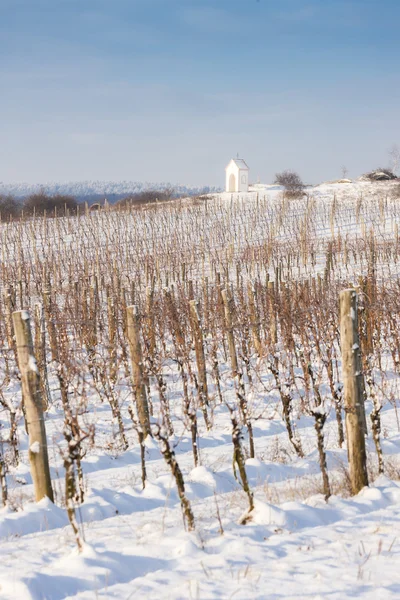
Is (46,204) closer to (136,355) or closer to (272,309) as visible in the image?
(272,309)

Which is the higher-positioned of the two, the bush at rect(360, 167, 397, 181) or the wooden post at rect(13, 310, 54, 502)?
the bush at rect(360, 167, 397, 181)

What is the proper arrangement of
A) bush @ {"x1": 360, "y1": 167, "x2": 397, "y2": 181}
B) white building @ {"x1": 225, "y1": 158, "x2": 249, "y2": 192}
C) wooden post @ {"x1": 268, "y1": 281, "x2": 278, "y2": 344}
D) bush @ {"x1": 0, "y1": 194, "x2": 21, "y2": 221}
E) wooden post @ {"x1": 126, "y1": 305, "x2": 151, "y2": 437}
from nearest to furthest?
1. wooden post @ {"x1": 126, "y1": 305, "x2": 151, "y2": 437}
2. wooden post @ {"x1": 268, "y1": 281, "x2": 278, "y2": 344}
3. bush @ {"x1": 0, "y1": 194, "x2": 21, "y2": 221}
4. white building @ {"x1": 225, "y1": 158, "x2": 249, "y2": 192}
5. bush @ {"x1": 360, "y1": 167, "x2": 397, "y2": 181}

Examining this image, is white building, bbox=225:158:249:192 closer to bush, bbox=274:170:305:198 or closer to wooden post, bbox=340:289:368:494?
bush, bbox=274:170:305:198

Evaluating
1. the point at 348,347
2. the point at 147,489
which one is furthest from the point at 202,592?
the point at 348,347

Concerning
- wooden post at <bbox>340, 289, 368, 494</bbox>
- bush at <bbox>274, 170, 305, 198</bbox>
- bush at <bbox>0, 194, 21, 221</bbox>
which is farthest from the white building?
wooden post at <bbox>340, 289, 368, 494</bbox>

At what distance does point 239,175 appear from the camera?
4516 centimetres

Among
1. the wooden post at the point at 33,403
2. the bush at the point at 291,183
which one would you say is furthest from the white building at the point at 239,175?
the wooden post at the point at 33,403

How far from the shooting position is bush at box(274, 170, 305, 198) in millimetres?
42688

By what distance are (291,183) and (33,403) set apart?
46461 millimetres

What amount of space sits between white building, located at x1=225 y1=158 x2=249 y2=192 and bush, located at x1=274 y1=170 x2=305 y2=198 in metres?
3.42

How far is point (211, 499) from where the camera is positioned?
15.6ft

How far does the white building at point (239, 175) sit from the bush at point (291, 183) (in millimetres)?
3421

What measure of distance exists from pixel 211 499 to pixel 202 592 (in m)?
1.66

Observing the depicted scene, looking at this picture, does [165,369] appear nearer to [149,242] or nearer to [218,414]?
[218,414]
